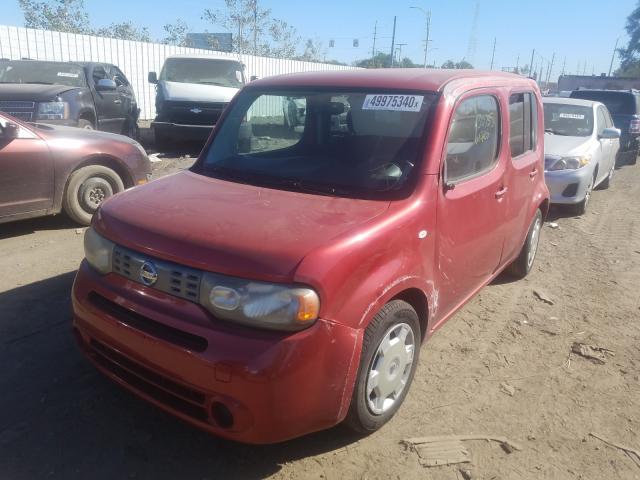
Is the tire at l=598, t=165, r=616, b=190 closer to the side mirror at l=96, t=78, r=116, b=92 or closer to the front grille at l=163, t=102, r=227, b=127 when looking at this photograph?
the front grille at l=163, t=102, r=227, b=127

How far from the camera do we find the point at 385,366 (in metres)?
2.69

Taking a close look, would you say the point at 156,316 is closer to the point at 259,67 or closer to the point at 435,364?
the point at 435,364

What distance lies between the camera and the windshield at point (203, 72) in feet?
39.7

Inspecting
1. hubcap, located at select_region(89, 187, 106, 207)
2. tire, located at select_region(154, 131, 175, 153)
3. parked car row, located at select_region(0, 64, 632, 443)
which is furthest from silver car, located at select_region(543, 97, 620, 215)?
tire, located at select_region(154, 131, 175, 153)

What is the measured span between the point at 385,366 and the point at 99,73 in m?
10.2

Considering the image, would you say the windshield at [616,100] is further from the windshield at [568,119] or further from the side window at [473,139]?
the side window at [473,139]

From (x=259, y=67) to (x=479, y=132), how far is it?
70.0 feet

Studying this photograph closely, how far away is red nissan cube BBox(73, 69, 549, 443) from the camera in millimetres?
2199

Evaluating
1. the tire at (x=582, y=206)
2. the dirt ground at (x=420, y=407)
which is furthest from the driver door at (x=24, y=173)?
the tire at (x=582, y=206)

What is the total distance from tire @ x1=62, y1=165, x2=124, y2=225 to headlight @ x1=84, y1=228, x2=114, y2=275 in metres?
3.17

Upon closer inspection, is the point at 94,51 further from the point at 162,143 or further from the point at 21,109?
the point at 21,109

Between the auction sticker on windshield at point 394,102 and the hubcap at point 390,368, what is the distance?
127cm

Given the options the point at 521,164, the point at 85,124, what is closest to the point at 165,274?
the point at 521,164

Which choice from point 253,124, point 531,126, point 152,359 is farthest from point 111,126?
point 152,359
